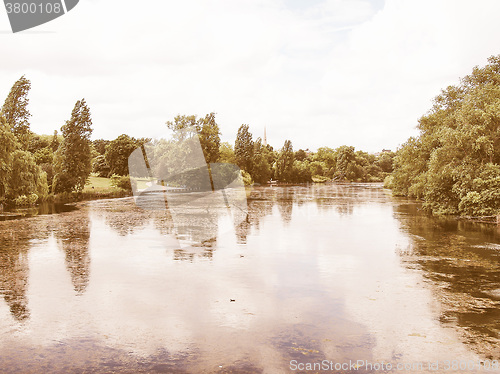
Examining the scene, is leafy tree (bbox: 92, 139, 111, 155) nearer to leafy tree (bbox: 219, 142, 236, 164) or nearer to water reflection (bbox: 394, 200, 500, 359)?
leafy tree (bbox: 219, 142, 236, 164)

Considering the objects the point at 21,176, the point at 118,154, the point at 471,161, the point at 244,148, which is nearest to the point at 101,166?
the point at 118,154

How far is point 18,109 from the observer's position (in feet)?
150

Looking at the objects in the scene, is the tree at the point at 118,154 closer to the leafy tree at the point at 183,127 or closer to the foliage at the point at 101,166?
the foliage at the point at 101,166

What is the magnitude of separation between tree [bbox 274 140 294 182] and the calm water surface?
10157 cm

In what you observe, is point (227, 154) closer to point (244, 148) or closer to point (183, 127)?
point (244, 148)

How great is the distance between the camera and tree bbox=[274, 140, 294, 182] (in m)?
123

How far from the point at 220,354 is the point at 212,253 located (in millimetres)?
9800

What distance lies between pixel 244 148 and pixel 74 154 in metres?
59.8

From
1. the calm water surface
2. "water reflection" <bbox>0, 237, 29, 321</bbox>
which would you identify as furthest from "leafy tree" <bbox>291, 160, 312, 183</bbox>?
"water reflection" <bbox>0, 237, 29, 321</bbox>

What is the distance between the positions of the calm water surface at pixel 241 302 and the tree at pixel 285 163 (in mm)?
101570

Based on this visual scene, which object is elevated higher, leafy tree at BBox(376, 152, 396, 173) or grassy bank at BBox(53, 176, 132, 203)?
leafy tree at BBox(376, 152, 396, 173)

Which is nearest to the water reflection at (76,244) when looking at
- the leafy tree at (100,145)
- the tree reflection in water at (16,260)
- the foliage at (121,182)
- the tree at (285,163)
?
the tree reflection in water at (16,260)

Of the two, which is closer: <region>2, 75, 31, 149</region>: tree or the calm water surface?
the calm water surface

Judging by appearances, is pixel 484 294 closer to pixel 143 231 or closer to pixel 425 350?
pixel 425 350
